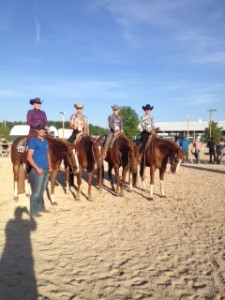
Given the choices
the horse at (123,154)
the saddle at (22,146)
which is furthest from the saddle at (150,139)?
the saddle at (22,146)

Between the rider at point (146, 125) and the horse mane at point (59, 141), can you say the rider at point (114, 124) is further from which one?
the horse mane at point (59, 141)

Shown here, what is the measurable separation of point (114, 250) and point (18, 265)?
5.50 ft

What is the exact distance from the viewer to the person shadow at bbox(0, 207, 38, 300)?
4.04 metres

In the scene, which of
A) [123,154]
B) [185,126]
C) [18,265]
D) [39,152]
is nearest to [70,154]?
[39,152]

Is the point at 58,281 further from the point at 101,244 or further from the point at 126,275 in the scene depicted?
the point at 101,244

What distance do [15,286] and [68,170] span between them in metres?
7.05

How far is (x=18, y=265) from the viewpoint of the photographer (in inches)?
191

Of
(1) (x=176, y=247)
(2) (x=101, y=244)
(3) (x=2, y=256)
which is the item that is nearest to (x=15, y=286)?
(3) (x=2, y=256)

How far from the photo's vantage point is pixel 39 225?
7.09 m

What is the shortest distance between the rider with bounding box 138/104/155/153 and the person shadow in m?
5.41

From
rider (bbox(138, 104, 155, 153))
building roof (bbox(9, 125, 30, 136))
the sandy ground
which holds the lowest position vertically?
the sandy ground

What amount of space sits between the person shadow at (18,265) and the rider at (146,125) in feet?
17.8

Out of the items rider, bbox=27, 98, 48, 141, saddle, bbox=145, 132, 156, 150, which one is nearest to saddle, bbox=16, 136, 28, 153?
rider, bbox=27, 98, 48, 141

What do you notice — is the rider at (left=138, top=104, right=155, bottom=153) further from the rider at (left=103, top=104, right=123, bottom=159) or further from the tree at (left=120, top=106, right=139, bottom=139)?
the tree at (left=120, top=106, right=139, bottom=139)
